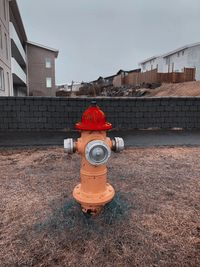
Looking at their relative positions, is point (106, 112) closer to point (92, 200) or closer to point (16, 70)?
point (92, 200)

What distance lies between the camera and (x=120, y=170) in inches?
156

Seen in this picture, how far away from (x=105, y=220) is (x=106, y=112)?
3.97 meters

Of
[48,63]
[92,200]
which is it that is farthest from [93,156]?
[48,63]

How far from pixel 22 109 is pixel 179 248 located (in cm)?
479

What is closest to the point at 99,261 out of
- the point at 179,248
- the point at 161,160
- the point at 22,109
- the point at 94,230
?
the point at 94,230

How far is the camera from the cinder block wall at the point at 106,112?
18.6ft

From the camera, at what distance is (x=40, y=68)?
30.2m

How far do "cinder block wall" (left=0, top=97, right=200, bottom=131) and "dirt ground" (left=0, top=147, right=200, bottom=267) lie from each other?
6.35ft

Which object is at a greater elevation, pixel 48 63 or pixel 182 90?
pixel 48 63

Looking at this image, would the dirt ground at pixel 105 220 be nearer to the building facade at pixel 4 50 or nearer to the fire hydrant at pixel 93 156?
the fire hydrant at pixel 93 156

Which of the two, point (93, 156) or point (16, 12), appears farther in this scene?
point (16, 12)

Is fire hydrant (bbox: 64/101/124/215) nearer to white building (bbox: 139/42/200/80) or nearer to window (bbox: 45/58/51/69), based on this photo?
white building (bbox: 139/42/200/80)

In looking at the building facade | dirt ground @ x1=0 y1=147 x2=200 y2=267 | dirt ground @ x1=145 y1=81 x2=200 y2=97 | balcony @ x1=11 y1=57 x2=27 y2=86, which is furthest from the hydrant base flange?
balcony @ x1=11 y1=57 x2=27 y2=86

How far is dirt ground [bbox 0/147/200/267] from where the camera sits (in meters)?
1.83
